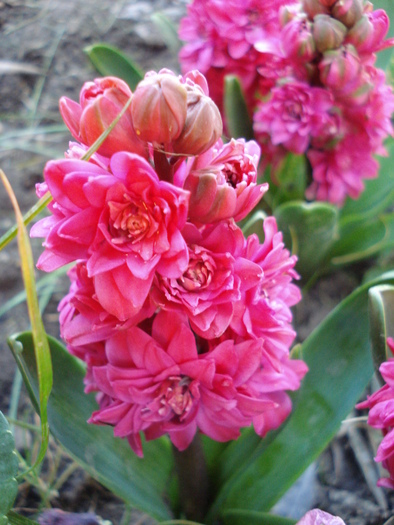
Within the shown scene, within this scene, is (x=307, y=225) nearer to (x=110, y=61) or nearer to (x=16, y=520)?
(x=110, y=61)

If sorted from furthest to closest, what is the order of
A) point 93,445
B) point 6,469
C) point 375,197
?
1. point 375,197
2. point 93,445
3. point 6,469

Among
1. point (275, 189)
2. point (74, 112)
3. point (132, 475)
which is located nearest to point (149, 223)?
point (74, 112)

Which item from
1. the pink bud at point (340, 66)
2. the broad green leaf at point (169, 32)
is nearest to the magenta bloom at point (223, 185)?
the pink bud at point (340, 66)

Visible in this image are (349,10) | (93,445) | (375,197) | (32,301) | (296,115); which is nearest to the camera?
(32,301)

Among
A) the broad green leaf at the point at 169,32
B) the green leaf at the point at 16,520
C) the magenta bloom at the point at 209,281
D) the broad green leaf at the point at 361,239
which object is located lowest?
the broad green leaf at the point at 361,239

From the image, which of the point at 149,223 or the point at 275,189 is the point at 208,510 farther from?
the point at 275,189

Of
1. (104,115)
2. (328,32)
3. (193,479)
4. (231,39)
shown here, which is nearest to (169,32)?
(231,39)

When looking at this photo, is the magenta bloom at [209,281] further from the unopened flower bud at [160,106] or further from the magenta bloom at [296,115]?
the magenta bloom at [296,115]

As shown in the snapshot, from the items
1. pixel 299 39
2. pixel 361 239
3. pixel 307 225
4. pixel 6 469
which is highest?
pixel 299 39
